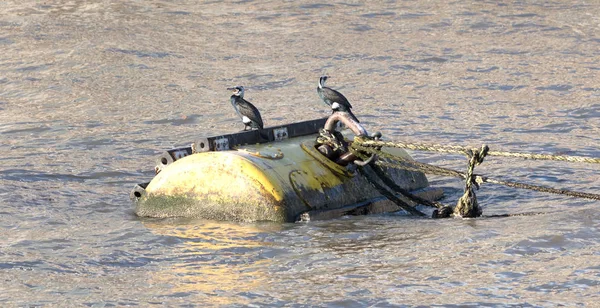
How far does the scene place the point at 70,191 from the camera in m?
12.8

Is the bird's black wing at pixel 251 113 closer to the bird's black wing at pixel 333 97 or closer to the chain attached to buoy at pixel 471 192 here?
the bird's black wing at pixel 333 97

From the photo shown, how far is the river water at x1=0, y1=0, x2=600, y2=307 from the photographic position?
8281 millimetres

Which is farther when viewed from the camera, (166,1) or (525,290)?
(166,1)

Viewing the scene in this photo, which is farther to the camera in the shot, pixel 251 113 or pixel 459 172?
pixel 251 113

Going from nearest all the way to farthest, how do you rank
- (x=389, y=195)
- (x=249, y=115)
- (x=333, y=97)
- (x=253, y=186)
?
1. (x=253, y=186)
2. (x=389, y=195)
3. (x=249, y=115)
4. (x=333, y=97)

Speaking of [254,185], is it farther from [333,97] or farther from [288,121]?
[288,121]

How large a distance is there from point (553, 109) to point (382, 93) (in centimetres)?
312

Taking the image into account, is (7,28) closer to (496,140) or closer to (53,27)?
(53,27)

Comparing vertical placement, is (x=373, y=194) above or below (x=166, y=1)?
below

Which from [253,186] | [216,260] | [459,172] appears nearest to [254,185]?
[253,186]

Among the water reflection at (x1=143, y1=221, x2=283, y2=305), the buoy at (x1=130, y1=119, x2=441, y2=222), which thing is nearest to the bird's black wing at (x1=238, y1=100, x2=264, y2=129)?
the buoy at (x1=130, y1=119, x2=441, y2=222)

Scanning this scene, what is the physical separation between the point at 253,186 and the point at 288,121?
7386mm

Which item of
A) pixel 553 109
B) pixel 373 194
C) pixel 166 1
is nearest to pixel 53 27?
pixel 166 1

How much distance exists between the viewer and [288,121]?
17.5 m
